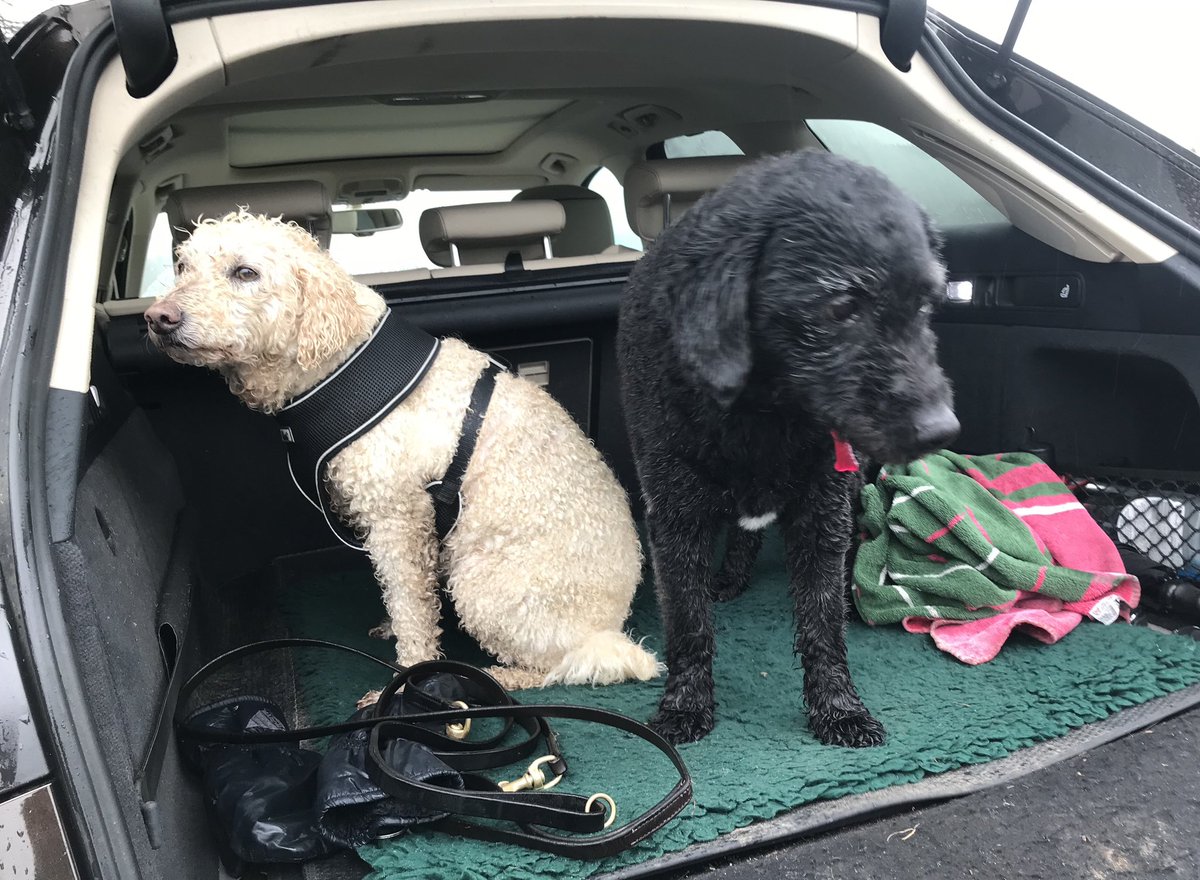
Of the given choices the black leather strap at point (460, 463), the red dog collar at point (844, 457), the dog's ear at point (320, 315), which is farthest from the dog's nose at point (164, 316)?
the red dog collar at point (844, 457)

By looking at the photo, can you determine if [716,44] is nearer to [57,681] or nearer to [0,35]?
[0,35]

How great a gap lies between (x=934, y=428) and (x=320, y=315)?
1418 mm

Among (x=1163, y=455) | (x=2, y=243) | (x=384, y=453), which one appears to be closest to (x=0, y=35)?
(x=2, y=243)

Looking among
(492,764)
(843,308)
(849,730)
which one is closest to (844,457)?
(843,308)

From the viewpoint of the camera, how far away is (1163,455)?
95.4 inches

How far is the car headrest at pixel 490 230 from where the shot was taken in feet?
9.35

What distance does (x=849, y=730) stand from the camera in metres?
1.90

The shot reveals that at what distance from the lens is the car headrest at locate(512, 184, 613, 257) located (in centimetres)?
362

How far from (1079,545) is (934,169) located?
49.5 inches

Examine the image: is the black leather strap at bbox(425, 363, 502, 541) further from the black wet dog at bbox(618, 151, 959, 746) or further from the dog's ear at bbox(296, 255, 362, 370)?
the black wet dog at bbox(618, 151, 959, 746)

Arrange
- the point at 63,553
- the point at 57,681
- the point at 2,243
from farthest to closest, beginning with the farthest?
the point at 2,243, the point at 63,553, the point at 57,681

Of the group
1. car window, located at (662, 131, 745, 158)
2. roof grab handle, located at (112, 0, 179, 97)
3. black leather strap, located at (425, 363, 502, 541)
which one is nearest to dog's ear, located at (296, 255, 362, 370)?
black leather strap, located at (425, 363, 502, 541)

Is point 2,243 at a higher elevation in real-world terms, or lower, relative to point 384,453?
higher

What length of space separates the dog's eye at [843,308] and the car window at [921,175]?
1371 millimetres
